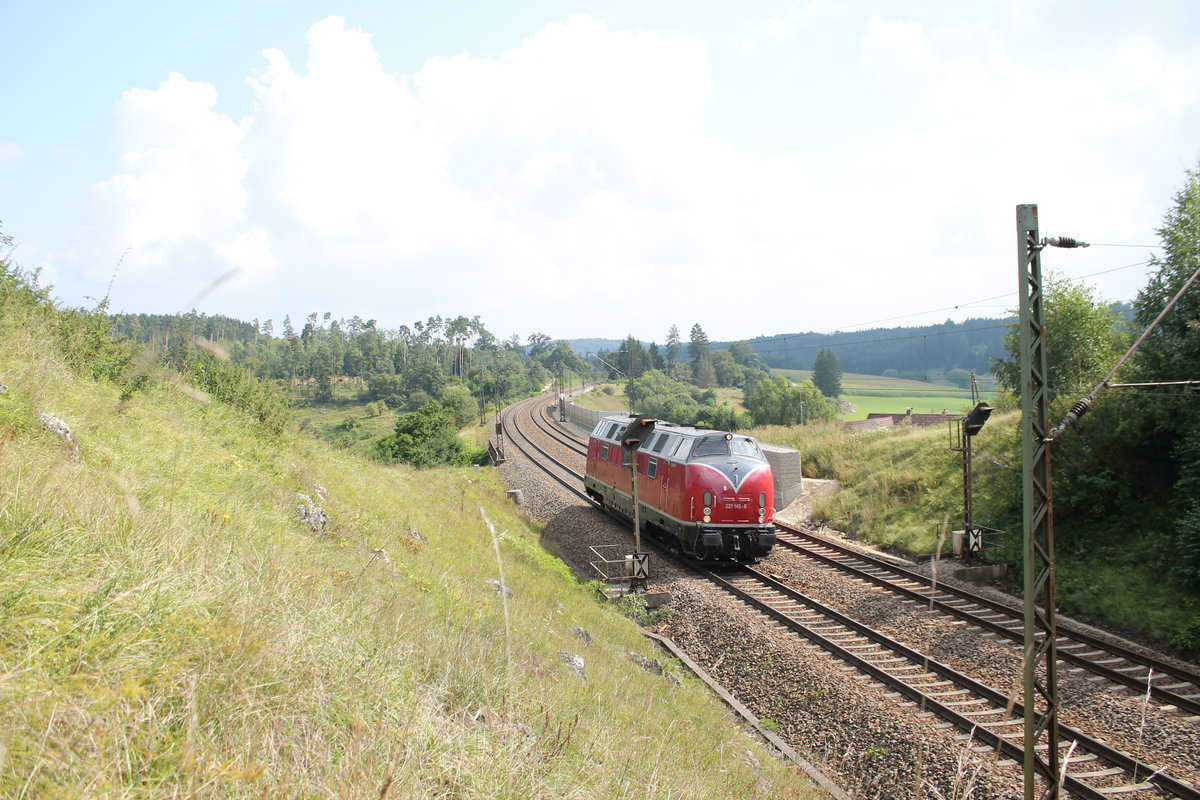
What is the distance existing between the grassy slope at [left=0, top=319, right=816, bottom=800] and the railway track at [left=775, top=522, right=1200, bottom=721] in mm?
3489

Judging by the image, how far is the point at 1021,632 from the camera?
11.1 meters

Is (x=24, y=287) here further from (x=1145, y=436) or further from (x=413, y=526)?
(x=1145, y=436)

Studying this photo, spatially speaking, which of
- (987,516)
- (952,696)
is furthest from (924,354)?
(952,696)

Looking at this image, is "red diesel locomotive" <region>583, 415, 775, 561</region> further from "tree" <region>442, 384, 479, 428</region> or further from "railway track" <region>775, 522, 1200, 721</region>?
"tree" <region>442, 384, 479, 428</region>

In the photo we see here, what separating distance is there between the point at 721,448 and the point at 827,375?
92.6m

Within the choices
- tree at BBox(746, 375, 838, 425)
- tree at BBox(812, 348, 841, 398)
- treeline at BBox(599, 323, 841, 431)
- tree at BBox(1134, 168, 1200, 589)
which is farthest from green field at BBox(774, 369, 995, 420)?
tree at BBox(1134, 168, 1200, 589)

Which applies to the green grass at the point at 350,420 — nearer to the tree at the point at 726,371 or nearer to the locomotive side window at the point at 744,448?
the locomotive side window at the point at 744,448

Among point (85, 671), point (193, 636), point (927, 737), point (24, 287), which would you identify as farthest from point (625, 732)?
point (24, 287)

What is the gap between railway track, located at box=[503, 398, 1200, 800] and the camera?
7.24 metres

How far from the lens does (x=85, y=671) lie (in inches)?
122

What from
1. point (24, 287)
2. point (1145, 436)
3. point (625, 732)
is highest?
point (24, 287)

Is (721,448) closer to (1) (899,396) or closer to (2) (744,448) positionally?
(2) (744,448)

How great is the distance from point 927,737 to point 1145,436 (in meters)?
11.5

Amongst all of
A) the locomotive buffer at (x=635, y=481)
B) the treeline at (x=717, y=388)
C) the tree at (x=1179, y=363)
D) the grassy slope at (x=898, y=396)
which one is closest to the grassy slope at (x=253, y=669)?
the locomotive buffer at (x=635, y=481)
